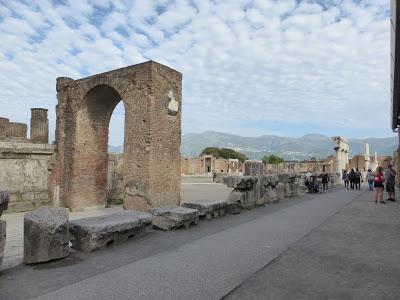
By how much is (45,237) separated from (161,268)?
1805mm

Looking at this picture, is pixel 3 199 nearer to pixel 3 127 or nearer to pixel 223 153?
pixel 3 127

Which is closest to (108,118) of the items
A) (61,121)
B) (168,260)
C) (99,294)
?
(61,121)

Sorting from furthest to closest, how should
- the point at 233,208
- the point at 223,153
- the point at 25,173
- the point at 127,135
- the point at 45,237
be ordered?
the point at 223,153 < the point at 25,173 < the point at 127,135 < the point at 233,208 < the point at 45,237

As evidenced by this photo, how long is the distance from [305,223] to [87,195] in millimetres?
8396

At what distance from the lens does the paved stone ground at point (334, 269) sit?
Answer: 3.99m

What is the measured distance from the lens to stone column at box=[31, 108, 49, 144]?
44.6 ft

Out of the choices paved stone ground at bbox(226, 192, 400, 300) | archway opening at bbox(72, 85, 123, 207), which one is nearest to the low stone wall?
paved stone ground at bbox(226, 192, 400, 300)

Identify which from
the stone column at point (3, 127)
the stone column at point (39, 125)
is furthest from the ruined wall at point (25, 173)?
the stone column at point (3, 127)

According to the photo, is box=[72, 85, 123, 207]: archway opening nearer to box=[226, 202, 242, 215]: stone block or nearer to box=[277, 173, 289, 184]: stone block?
box=[226, 202, 242, 215]: stone block

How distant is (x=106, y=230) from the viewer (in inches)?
234

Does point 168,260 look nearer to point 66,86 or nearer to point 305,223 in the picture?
point 305,223

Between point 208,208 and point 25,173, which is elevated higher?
point 25,173

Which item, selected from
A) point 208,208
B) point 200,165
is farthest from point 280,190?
point 200,165

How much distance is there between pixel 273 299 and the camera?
378 cm
